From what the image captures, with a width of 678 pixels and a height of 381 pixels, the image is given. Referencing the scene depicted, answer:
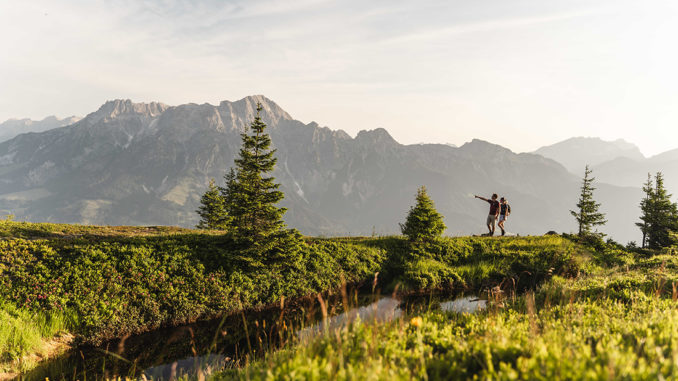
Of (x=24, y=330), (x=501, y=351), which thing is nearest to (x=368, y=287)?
(x=501, y=351)

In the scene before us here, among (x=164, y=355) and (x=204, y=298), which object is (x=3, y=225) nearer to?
→ (x=204, y=298)

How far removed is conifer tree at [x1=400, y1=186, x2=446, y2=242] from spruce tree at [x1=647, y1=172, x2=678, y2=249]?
34887 mm

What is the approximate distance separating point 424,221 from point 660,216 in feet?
130

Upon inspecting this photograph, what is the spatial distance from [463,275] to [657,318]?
11.8 metres

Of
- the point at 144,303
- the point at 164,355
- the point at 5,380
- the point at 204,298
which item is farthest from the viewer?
the point at 204,298

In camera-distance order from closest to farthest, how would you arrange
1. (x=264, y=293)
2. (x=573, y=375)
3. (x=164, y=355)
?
(x=573, y=375) → (x=164, y=355) → (x=264, y=293)

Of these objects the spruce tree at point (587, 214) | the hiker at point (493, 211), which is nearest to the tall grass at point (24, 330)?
the hiker at point (493, 211)

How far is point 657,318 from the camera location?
5.33 m

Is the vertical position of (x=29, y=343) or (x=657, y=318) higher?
(x=657, y=318)

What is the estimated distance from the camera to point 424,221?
19.5 metres

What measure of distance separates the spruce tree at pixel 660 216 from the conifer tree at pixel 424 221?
114ft

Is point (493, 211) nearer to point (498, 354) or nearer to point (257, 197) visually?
point (257, 197)

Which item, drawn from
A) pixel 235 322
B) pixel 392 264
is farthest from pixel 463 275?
pixel 235 322

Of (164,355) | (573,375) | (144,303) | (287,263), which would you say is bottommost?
(164,355)
